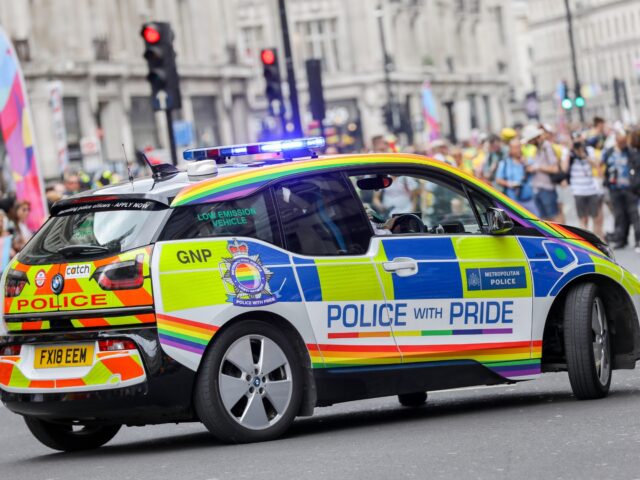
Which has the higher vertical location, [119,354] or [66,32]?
[66,32]

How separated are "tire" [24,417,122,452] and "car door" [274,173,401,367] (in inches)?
52.6

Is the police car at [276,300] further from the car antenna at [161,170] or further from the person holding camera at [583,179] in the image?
the person holding camera at [583,179]

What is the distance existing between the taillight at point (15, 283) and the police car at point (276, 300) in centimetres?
1

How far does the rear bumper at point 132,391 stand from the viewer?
8.72 meters

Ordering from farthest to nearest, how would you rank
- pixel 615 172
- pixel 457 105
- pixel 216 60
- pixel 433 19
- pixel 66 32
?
pixel 433 19, pixel 457 105, pixel 216 60, pixel 66 32, pixel 615 172

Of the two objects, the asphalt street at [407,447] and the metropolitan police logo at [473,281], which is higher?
the metropolitan police logo at [473,281]

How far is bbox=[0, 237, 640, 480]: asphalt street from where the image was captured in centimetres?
773

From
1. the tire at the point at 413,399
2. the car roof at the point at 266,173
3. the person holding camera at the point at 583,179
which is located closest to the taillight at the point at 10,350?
the car roof at the point at 266,173

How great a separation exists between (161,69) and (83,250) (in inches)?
433

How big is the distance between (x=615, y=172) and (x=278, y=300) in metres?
16.8

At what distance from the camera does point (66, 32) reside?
51719mm

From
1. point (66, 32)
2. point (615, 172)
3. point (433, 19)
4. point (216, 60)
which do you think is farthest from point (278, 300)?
point (433, 19)

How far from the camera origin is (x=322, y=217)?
945 cm

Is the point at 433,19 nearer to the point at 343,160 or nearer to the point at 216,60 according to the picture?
the point at 216,60
